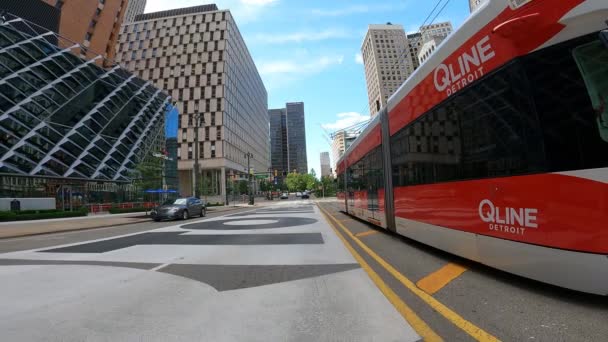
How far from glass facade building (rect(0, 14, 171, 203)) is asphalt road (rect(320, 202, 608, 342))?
128ft

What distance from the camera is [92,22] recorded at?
56.5 meters

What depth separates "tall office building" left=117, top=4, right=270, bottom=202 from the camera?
240ft

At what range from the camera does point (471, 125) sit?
4.63 metres

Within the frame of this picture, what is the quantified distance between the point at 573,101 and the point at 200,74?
81.1 meters

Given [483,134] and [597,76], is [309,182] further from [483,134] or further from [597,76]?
[597,76]

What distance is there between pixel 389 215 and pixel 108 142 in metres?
48.3

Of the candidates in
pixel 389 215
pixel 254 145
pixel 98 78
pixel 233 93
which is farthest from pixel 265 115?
pixel 389 215

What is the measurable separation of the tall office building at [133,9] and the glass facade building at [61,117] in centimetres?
6775

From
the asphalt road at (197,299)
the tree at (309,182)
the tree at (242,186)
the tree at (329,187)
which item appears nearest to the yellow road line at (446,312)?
the asphalt road at (197,299)

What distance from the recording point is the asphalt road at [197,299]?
9.64ft

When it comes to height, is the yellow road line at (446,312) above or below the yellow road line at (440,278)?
above

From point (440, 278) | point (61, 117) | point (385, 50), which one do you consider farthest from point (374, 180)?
point (61, 117)

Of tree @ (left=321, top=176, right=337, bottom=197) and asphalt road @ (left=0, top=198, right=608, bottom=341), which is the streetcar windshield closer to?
asphalt road @ (left=0, top=198, right=608, bottom=341)

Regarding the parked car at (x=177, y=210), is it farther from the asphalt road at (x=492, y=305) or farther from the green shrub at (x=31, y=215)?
the asphalt road at (x=492, y=305)
